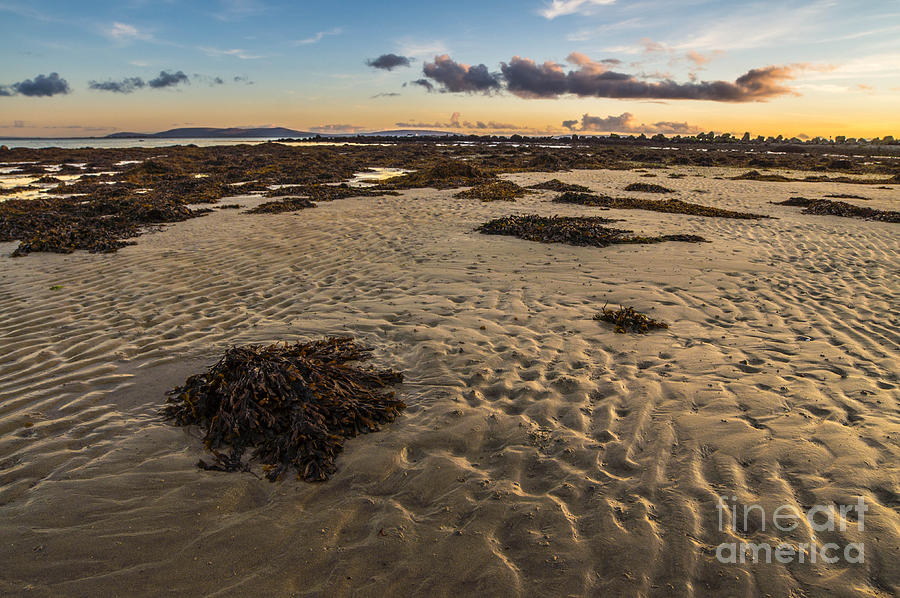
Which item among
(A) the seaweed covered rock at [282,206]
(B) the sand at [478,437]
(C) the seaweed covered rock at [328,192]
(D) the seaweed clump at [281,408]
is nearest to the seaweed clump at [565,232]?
(B) the sand at [478,437]

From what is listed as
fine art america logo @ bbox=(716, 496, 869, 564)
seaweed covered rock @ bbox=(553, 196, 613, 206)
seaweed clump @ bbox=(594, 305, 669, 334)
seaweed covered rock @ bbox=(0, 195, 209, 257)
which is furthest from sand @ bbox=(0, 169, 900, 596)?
seaweed covered rock @ bbox=(553, 196, 613, 206)

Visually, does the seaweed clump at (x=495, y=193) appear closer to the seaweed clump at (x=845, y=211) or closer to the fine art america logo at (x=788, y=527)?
the seaweed clump at (x=845, y=211)

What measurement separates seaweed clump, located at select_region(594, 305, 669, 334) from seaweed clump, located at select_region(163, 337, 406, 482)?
275 centimetres

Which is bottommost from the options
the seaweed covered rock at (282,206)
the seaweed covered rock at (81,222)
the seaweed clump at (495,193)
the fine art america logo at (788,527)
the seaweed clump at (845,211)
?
the fine art america logo at (788,527)

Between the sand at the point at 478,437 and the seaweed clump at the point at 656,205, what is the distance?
5.50 meters

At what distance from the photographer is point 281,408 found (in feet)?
11.8

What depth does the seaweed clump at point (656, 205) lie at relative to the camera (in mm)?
12512

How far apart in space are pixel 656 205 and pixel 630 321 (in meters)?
9.94

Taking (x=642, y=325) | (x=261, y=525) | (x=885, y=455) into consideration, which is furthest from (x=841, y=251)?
(x=261, y=525)

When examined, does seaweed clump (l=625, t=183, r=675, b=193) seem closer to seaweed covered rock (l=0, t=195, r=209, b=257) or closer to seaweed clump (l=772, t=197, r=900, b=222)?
seaweed clump (l=772, t=197, r=900, b=222)

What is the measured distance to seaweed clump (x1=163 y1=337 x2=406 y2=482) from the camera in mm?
3207

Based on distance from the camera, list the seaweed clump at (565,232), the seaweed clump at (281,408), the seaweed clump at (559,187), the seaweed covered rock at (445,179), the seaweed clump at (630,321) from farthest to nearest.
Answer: the seaweed covered rock at (445,179) → the seaweed clump at (559,187) → the seaweed clump at (565,232) → the seaweed clump at (630,321) → the seaweed clump at (281,408)

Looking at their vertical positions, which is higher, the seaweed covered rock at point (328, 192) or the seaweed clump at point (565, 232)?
the seaweed covered rock at point (328, 192)

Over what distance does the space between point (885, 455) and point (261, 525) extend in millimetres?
4186
